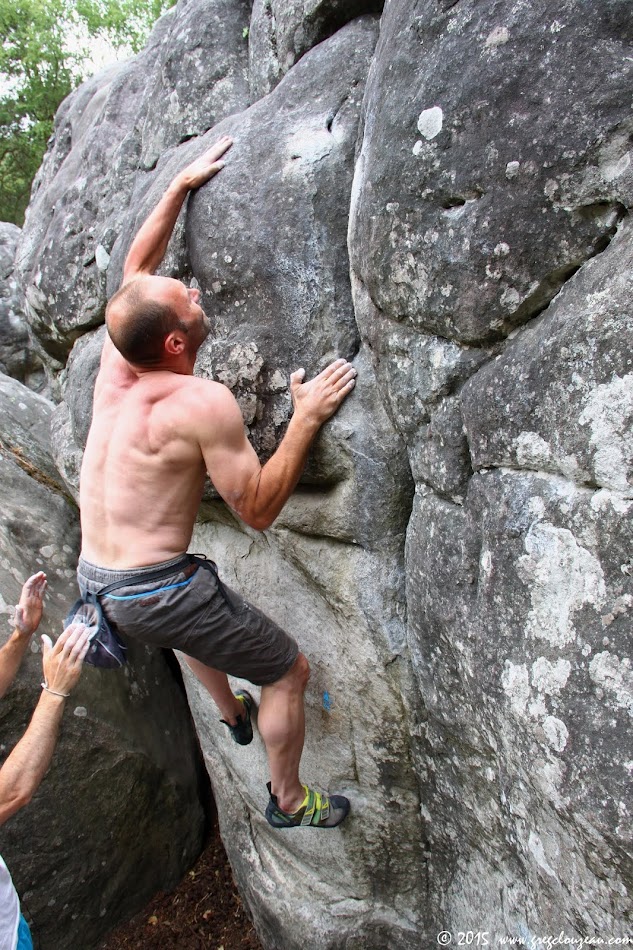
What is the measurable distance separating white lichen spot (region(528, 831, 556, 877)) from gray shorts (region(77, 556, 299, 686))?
114cm

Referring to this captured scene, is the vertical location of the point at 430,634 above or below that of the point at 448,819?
above

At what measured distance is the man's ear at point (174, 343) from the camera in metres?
2.67

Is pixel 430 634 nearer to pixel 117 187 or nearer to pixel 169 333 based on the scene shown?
pixel 169 333

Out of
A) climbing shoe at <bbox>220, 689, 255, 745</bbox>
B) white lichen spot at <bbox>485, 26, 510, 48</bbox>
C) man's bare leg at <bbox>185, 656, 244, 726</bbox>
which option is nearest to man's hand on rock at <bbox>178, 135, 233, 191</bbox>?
white lichen spot at <bbox>485, 26, 510, 48</bbox>

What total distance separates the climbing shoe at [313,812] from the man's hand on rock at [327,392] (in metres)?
1.68

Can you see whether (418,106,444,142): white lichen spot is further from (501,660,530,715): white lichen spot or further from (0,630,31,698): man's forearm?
(0,630,31,698): man's forearm

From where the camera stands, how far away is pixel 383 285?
7.84 ft

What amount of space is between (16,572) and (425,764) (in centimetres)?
233

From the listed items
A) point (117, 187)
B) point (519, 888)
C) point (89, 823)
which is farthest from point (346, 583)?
point (117, 187)

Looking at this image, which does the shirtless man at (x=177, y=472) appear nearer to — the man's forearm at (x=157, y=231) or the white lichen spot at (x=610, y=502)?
the man's forearm at (x=157, y=231)

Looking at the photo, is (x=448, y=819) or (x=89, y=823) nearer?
(x=448, y=819)

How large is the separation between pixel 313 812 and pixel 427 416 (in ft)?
6.10

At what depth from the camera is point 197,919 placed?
4250 millimetres

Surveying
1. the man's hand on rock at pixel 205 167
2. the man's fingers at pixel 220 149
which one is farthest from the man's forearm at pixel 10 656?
the man's fingers at pixel 220 149
